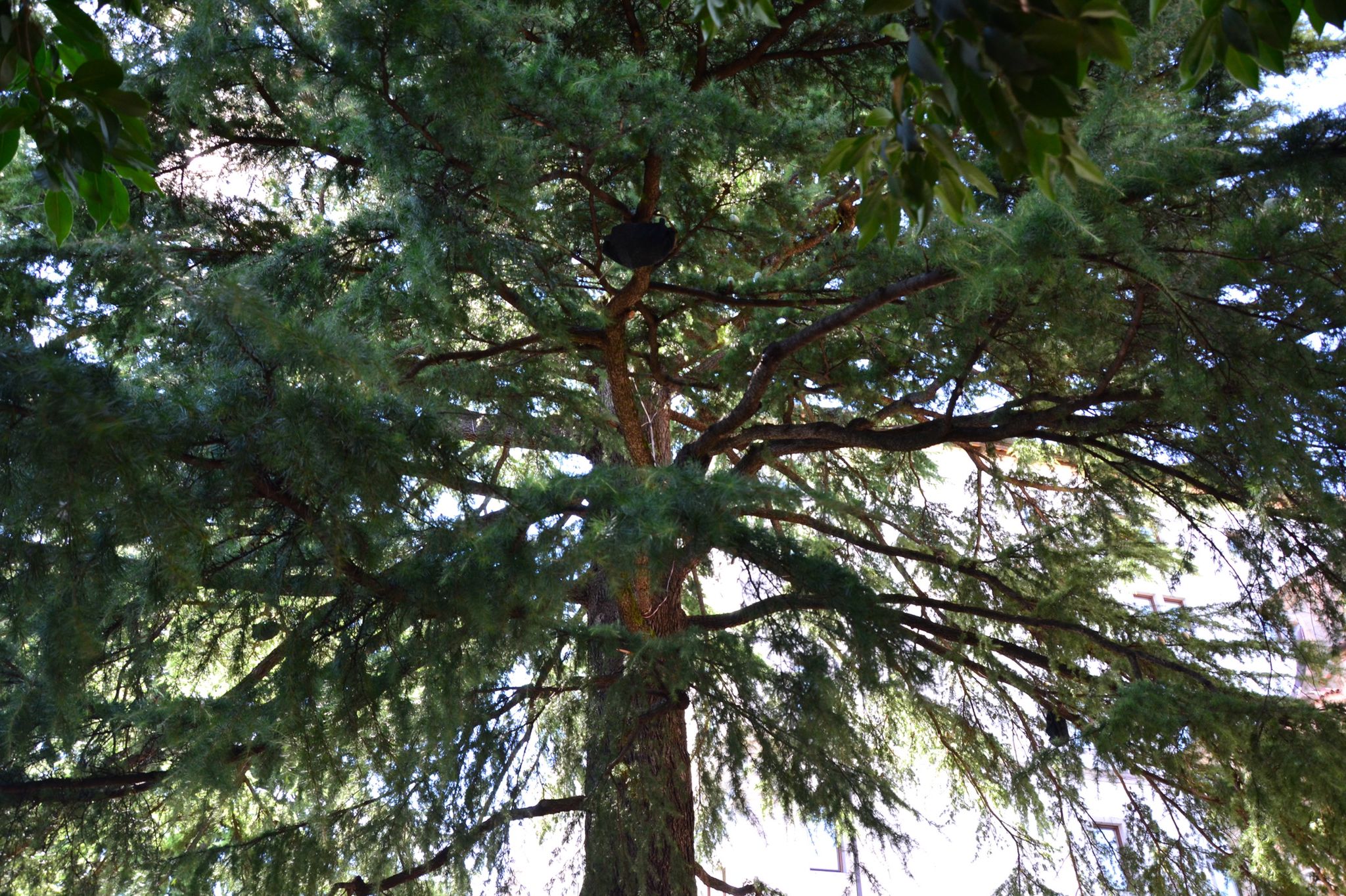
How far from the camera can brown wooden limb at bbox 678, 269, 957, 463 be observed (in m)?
A: 4.82

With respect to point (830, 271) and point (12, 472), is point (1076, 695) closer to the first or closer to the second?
point (830, 271)

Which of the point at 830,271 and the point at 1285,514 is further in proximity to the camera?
the point at 830,271

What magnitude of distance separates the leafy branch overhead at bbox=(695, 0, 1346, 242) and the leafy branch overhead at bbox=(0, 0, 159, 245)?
3.30ft

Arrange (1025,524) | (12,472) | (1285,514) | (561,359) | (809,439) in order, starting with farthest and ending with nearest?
(1025,524) → (561,359) → (809,439) → (1285,514) → (12,472)

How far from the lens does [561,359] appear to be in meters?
7.04

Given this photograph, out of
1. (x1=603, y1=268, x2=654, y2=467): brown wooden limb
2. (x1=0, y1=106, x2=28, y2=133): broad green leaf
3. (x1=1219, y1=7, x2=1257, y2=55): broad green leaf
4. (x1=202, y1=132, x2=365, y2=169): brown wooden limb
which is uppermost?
(x1=202, y1=132, x2=365, y2=169): brown wooden limb

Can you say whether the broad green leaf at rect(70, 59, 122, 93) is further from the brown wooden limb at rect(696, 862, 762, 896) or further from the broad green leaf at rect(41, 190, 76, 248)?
the brown wooden limb at rect(696, 862, 762, 896)

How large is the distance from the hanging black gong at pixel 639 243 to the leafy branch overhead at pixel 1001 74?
9.79 ft

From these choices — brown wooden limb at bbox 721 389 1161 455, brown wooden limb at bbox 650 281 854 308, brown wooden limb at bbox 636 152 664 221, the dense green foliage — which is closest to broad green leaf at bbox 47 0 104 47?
the dense green foliage

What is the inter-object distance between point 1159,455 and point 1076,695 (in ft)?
4.36

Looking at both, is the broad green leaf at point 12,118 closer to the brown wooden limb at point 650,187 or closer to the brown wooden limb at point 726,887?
the brown wooden limb at point 650,187

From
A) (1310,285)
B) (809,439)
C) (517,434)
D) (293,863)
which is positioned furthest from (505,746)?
(1310,285)

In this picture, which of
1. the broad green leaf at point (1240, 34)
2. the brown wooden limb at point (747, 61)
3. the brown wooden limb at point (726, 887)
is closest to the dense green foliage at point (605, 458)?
→ the brown wooden limb at point (747, 61)

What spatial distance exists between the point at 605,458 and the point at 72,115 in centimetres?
520
